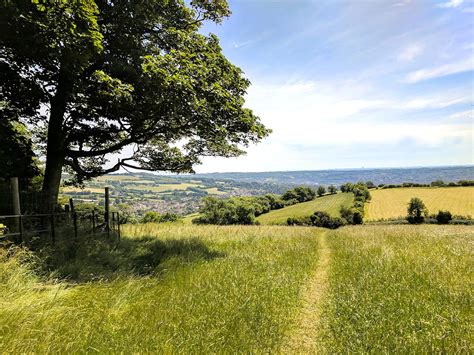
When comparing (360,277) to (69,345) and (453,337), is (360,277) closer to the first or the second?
(453,337)

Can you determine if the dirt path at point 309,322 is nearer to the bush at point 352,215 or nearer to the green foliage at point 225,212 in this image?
the green foliage at point 225,212

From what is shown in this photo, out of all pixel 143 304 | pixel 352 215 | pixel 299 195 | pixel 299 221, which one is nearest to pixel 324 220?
pixel 299 221

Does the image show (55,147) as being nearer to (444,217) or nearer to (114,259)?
(114,259)

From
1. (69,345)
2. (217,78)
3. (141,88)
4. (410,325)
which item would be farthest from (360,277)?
(141,88)

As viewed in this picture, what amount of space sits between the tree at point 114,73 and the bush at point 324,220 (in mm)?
57357

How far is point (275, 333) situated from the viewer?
4.58 meters

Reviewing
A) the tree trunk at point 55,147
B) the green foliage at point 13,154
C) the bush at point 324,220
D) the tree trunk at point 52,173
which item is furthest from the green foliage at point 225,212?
the tree trunk at point 55,147

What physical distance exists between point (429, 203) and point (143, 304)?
86.3m

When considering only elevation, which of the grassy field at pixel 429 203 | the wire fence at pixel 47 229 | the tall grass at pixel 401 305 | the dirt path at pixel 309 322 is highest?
the wire fence at pixel 47 229

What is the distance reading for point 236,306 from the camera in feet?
17.9

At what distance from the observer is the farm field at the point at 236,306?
396 cm

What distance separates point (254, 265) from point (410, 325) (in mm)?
5046

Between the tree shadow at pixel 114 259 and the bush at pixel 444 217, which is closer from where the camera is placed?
the tree shadow at pixel 114 259

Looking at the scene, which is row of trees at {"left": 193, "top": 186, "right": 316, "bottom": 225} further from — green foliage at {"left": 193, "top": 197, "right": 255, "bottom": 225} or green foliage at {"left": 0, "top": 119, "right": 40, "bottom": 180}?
green foliage at {"left": 0, "top": 119, "right": 40, "bottom": 180}
